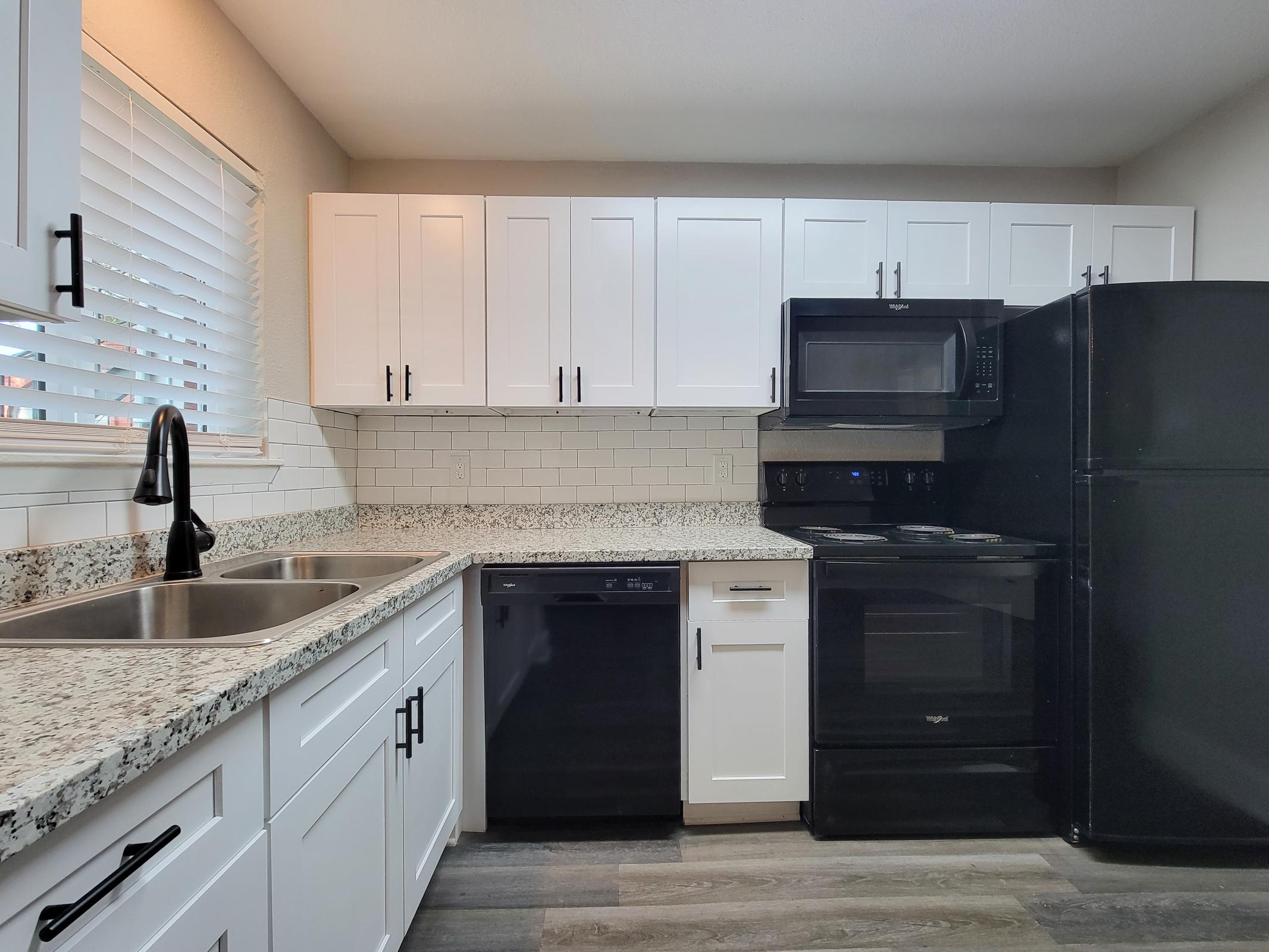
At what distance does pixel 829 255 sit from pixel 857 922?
6.79 ft

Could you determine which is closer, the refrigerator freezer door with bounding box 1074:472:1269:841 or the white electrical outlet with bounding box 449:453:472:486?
the refrigerator freezer door with bounding box 1074:472:1269:841

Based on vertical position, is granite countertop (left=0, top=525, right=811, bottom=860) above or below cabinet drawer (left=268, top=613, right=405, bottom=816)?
above

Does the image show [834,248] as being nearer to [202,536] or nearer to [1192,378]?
[1192,378]

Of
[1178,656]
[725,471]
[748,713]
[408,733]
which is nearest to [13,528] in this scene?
[408,733]

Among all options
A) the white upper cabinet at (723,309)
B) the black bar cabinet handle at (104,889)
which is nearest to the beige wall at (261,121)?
the white upper cabinet at (723,309)

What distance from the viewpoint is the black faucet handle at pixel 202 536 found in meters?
1.38

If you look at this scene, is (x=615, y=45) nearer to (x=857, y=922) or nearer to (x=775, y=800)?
(x=775, y=800)

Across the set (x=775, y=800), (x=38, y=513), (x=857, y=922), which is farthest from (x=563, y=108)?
(x=857, y=922)

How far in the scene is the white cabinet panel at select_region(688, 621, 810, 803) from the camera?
1875 millimetres

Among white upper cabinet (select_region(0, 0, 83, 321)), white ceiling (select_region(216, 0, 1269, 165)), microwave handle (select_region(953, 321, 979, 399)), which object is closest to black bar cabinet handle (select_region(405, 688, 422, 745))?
white upper cabinet (select_region(0, 0, 83, 321))

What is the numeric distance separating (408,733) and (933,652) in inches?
60.3

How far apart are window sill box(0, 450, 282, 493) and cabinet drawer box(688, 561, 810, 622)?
54.7 inches

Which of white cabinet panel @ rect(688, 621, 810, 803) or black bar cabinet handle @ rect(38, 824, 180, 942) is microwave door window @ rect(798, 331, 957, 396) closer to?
white cabinet panel @ rect(688, 621, 810, 803)

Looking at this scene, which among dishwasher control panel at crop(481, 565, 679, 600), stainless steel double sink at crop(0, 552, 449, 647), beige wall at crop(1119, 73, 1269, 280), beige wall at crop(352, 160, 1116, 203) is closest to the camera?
stainless steel double sink at crop(0, 552, 449, 647)
